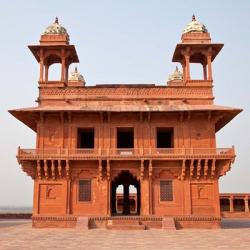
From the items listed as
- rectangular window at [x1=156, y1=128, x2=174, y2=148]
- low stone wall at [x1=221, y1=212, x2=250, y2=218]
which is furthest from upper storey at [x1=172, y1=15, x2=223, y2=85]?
low stone wall at [x1=221, y1=212, x2=250, y2=218]

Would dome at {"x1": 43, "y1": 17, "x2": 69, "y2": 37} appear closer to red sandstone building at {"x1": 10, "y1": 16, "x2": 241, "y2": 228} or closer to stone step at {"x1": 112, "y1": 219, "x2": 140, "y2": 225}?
red sandstone building at {"x1": 10, "y1": 16, "x2": 241, "y2": 228}

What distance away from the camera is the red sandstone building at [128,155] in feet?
74.2

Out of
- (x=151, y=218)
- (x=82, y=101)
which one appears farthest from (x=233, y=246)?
(x=82, y=101)

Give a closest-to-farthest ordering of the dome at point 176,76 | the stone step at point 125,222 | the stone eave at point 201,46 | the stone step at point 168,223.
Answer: the stone step at point 168,223
the stone step at point 125,222
the stone eave at point 201,46
the dome at point 176,76

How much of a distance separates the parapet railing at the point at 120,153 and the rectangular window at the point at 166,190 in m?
1.73

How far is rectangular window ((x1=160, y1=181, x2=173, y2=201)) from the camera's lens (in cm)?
2292

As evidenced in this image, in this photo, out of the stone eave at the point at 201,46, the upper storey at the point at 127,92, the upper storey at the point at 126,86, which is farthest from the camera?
the stone eave at the point at 201,46

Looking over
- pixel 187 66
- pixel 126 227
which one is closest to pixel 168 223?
pixel 126 227

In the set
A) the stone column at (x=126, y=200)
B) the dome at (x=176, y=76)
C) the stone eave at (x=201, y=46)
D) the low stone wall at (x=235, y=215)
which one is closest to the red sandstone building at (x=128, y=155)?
the stone eave at (x=201, y=46)

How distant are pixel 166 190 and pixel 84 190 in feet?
16.3

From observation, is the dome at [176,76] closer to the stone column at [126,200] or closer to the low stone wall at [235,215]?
the stone column at [126,200]

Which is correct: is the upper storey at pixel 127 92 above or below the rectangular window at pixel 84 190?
above

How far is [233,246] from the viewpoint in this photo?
46.1ft

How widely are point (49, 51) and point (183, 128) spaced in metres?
10.3
